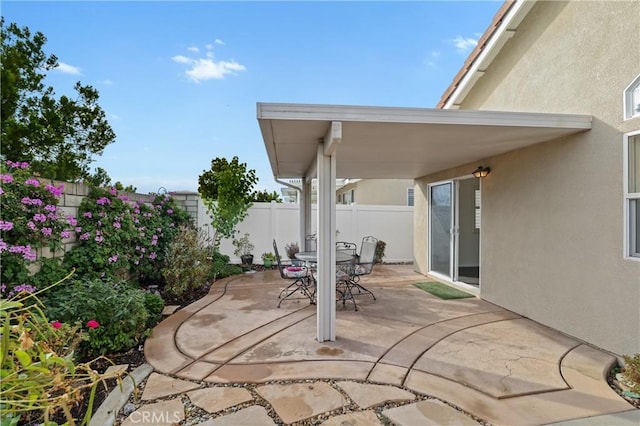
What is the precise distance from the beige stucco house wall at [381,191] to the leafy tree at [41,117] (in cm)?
1068

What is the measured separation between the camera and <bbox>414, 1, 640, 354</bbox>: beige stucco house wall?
3725mm

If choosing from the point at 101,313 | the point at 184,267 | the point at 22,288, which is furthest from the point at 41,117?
the point at 101,313

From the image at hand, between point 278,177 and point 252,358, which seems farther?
point 278,177

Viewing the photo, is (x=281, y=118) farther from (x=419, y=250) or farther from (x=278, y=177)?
(x=419, y=250)

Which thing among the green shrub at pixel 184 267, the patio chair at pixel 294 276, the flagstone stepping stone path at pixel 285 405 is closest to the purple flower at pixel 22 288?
the flagstone stepping stone path at pixel 285 405

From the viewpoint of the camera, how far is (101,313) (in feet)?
12.5

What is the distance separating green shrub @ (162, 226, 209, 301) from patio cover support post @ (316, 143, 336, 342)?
3.30m

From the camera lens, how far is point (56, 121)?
10.1 m

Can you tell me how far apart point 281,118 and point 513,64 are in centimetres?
456

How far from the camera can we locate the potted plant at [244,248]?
388 inches

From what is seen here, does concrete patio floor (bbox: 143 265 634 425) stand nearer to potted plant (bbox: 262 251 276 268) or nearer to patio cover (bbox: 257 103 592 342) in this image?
patio cover (bbox: 257 103 592 342)

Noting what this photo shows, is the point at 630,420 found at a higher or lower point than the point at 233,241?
lower

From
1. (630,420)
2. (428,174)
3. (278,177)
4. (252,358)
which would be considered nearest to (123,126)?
(278,177)

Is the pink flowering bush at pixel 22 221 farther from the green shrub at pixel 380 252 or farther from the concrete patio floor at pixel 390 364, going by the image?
the green shrub at pixel 380 252
